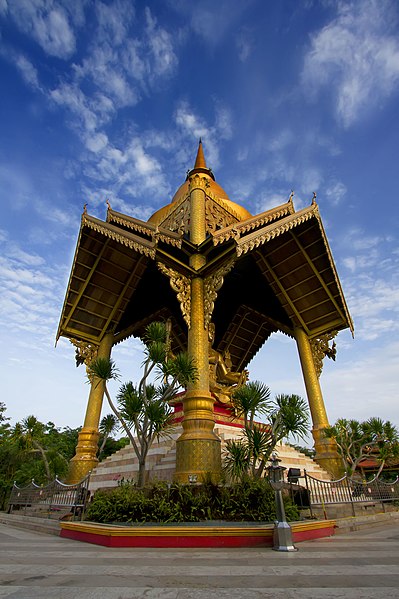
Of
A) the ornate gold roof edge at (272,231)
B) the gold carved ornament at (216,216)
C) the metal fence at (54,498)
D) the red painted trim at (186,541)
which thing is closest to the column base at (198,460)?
the metal fence at (54,498)

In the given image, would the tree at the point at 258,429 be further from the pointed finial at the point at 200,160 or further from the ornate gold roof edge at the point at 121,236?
the pointed finial at the point at 200,160

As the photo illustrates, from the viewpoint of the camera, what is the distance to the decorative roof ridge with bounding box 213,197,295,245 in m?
9.73

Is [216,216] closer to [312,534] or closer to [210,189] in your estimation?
[210,189]

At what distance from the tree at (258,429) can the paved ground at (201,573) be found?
2010 mm

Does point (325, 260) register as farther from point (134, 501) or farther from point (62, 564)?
point (62, 564)

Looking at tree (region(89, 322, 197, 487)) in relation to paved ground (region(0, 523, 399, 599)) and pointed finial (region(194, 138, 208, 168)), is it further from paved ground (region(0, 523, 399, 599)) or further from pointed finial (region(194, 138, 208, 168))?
pointed finial (region(194, 138, 208, 168))

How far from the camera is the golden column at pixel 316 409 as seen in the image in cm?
1171

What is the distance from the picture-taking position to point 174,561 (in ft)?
12.6

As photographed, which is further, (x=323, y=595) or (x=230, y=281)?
(x=230, y=281)

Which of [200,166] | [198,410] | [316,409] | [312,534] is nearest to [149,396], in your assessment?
[198,410]

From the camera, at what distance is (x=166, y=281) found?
15.3m

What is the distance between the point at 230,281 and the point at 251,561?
1281 centimetres

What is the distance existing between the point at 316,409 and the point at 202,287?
6.24m

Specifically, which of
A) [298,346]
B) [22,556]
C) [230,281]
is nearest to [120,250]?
[230,281]
